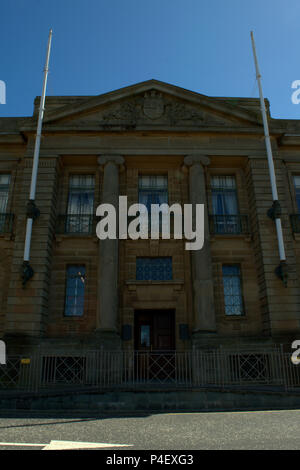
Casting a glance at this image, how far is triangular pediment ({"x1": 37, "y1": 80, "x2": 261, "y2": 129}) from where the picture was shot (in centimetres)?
1755

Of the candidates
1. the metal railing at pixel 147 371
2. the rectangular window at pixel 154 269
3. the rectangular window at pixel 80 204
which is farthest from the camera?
the rectangular window at pixel 80 204

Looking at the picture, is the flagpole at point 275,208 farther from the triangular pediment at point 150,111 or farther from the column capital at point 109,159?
the column capital at point 109,159

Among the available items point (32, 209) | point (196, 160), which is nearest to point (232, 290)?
point (196, 160)

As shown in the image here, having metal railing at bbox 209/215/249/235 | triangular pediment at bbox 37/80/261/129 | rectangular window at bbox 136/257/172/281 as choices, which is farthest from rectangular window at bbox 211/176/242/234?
rectangular window at bbox 136/257/172/281

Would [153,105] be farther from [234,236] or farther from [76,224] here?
[234,236]

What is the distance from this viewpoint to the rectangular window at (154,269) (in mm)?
16344

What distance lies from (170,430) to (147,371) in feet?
13.6

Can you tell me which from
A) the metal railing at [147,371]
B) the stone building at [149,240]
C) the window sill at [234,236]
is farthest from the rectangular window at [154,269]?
the metal railing at [147,371]

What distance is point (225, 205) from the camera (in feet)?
58.3

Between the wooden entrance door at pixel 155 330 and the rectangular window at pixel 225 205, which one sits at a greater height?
the rectangular window at pixel 225 205

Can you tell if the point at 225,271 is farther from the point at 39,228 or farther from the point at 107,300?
the point at 39,228

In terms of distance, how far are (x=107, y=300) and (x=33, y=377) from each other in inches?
180

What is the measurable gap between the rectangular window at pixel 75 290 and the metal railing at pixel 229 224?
6500 millimetres

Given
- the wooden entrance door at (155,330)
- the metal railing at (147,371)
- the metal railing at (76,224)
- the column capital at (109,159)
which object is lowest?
the metal railing at (147,371)
